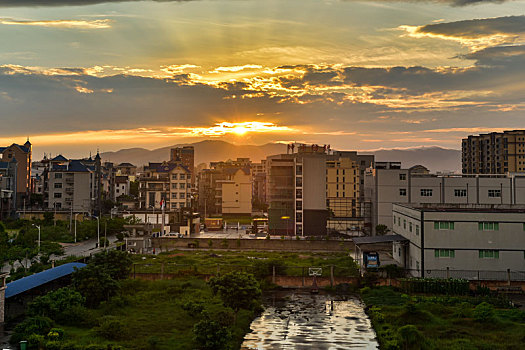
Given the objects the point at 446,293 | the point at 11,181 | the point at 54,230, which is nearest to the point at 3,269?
the point at 54,230

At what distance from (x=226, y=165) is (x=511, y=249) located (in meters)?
130

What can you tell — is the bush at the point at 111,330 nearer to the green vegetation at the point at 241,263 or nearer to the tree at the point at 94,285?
the tree at the point at 94,285

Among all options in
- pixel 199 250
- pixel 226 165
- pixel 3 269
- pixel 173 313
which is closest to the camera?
pixel 173 313

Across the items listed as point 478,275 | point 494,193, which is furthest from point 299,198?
point 478,275

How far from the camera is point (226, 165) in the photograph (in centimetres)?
16475

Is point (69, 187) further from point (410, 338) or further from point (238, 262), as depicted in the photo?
point (410, 338)

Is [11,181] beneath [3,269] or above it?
above

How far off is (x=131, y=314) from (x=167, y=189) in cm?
5896

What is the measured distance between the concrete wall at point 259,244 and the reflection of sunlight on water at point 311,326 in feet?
91.5

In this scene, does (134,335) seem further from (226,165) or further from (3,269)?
(226,165)

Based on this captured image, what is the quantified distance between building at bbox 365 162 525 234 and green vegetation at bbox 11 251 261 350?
40.6 meters

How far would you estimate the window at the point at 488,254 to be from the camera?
39.7m

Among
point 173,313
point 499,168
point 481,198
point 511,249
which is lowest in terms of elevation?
point 173,313

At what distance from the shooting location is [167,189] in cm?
8812
